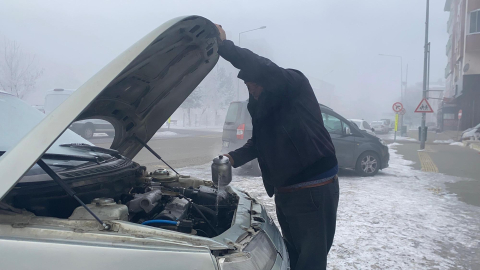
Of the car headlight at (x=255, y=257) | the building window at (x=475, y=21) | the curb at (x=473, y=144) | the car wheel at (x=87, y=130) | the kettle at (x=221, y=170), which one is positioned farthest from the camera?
the building window at (x=475, y=21)

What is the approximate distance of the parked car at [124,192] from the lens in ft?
4.67

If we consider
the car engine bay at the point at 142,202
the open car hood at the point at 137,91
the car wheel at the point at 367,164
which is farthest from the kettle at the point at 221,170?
the car wheel at the point at 367,164

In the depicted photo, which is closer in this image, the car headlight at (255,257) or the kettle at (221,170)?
the car headlight at (255,257)

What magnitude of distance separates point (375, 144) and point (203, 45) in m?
7.31

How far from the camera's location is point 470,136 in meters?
19.6

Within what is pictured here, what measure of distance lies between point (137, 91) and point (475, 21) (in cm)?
2769

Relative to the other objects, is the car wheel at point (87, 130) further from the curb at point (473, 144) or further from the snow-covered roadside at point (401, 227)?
the curb at point (473, 144)

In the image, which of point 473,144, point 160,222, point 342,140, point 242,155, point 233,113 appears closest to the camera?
point 160,222

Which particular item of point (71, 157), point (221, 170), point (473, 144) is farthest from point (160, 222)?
point (473, 144)

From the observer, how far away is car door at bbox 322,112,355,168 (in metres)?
8.40

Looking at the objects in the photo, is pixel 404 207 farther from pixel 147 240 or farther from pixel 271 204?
pixel 147 240

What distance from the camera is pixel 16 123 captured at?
97.7 inches

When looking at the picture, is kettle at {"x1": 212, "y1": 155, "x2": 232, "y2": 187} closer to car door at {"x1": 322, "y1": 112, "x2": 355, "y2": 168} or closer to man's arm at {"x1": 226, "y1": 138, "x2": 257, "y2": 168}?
man's arm at {"x1": 226, "y1": 138, "x2": 257, "y2": 168}

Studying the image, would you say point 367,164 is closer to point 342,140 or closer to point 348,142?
point 348,142
